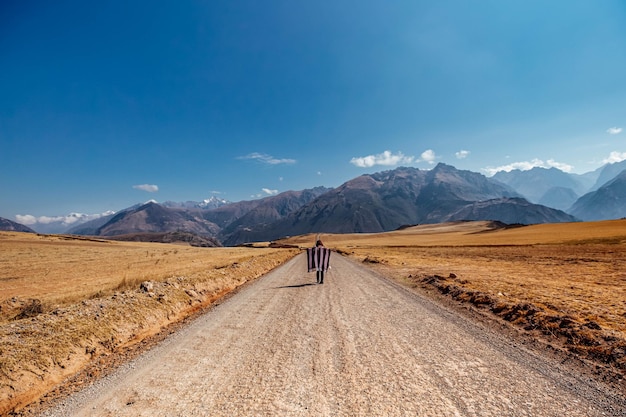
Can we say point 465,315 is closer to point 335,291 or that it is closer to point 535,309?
point 535,309

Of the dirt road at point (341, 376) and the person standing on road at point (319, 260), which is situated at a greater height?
the person standing on road at point (319, 260)

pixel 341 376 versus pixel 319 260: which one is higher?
pixel 319 260

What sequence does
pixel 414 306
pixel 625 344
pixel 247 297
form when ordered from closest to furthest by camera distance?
Answer: pixel 625 344 → pixel 414 306 → pixel 247 297

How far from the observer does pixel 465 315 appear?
1023cm

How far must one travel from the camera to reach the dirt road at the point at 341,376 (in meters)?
4.48

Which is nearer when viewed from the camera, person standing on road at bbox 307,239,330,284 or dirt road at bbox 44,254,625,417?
dirt road at bbox 44,254,625,417

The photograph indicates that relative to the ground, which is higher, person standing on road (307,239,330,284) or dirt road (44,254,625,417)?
person standing on road (307,239,330,284)

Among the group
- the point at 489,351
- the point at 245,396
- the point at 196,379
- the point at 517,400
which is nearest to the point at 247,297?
the point at 196,379

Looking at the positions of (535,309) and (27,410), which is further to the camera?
(535,309)

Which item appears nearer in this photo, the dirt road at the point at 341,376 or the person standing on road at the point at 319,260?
the dirt road at the point at 341,376

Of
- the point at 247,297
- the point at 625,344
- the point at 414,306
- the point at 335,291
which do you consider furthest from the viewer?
the point at 335,291

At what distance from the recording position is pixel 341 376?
5.51m

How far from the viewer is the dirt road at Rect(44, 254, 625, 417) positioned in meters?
4.48

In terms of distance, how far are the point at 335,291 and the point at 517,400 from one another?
10942mm
